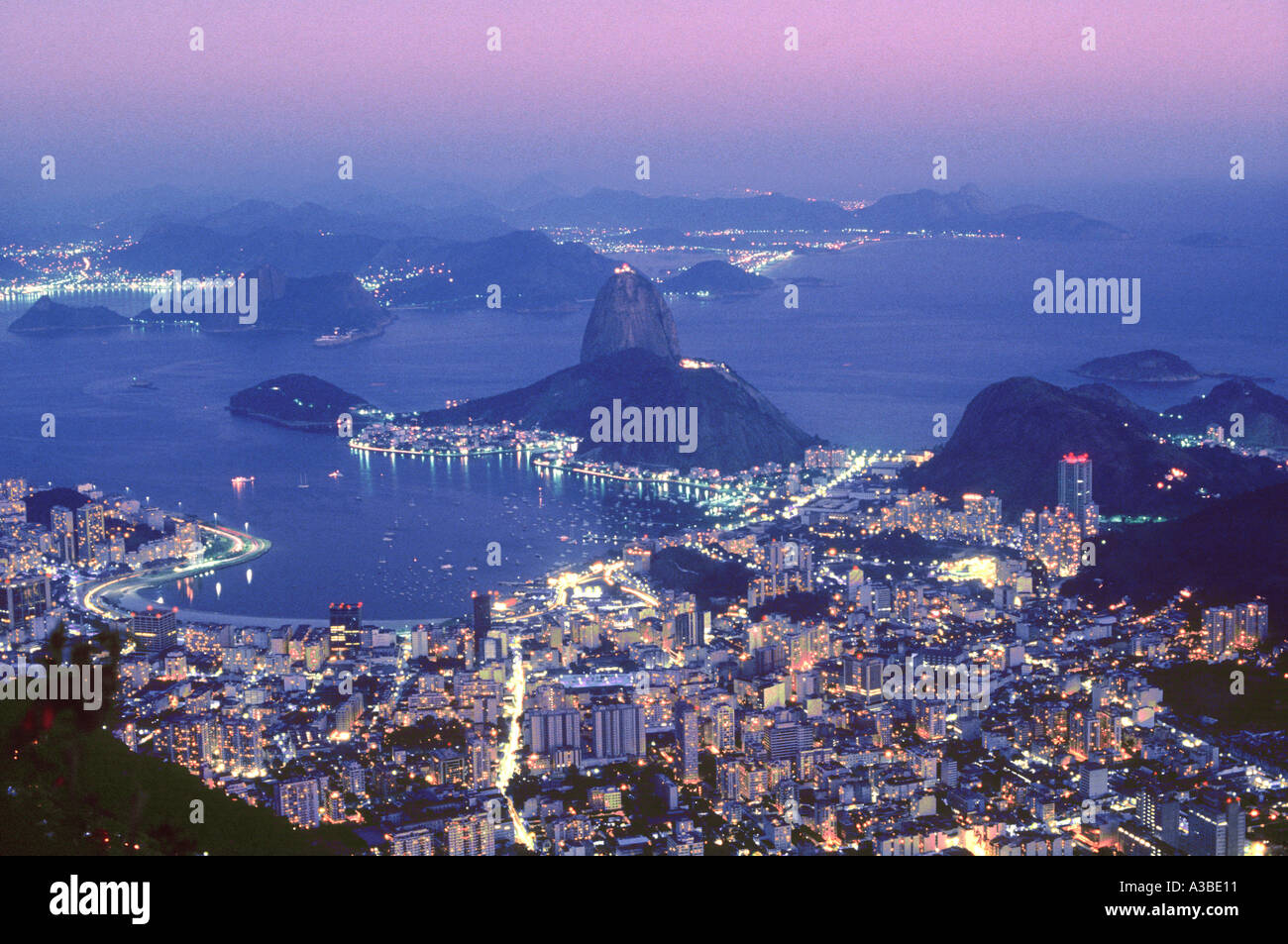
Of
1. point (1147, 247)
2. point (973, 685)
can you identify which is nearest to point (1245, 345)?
point (1147, 247)

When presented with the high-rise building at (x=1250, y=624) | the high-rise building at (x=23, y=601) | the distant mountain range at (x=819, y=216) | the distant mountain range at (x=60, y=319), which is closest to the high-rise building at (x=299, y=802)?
the high-rise building at (x=23, y=601)

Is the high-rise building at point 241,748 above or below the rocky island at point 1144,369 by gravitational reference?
below

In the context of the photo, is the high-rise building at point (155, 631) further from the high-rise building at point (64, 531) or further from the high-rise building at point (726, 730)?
the high-rise building at point (726, 730)

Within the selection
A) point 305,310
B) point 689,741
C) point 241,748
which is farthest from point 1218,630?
point 305,310

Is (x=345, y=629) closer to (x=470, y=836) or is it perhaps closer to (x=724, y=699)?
(x=724, y=699)
